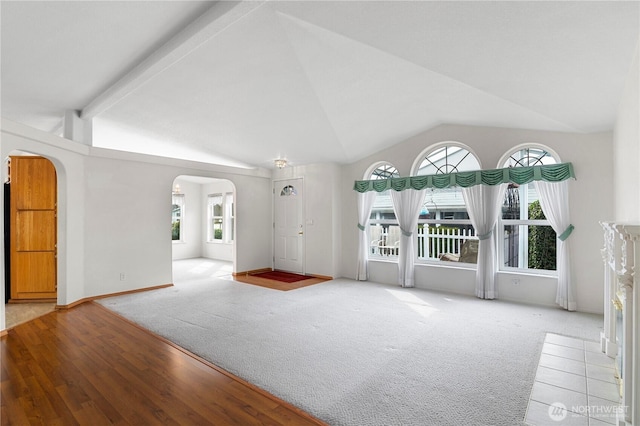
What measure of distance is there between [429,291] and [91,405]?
491cm

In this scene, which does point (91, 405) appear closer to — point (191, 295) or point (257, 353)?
point (257, 353)

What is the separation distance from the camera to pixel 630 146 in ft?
9.24

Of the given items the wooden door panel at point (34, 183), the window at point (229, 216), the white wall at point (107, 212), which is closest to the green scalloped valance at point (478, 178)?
the white wall at point (107, 212)

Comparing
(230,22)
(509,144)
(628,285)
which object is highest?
(230,22)

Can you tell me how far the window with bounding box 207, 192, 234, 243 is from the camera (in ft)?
32.0

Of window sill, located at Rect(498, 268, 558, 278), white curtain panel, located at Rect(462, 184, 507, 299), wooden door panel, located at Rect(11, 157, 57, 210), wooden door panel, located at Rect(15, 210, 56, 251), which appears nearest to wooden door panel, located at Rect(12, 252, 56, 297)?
wooden door panel, located at Rect(15, 210, 56, 251)

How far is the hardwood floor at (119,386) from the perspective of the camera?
83.7 inches

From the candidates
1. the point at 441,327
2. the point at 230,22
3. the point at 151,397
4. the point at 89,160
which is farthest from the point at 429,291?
the point at 89,160

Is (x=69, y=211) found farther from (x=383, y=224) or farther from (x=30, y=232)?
(x=383, y=224)

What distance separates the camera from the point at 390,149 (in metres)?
6.29

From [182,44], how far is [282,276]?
5016 millimetres

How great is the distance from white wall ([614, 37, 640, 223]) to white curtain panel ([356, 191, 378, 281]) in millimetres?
3843

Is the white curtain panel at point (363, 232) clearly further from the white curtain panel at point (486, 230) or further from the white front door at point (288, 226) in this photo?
the white curtain panel at point (486, 230)

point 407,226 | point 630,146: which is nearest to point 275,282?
point 407,226
